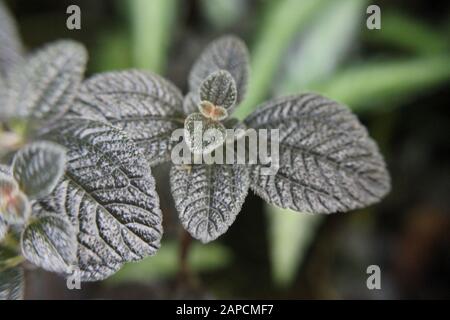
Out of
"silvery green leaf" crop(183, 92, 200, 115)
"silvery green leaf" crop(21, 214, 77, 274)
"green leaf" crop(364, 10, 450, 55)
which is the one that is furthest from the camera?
"green leaf" crop(364, 10, 450, 55)

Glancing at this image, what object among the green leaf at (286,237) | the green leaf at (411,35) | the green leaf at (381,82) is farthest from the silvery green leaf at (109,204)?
the green leaf at (411,35)

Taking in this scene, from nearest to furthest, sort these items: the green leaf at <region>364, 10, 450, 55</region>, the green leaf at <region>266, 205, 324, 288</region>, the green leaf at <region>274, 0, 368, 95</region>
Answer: the green leaf at <region>266, 205, 324, 288</region> → the green leaf at <region>274, 0, 368, 95</region> → the green leaf at <region>364, 10, 450, 55</region>

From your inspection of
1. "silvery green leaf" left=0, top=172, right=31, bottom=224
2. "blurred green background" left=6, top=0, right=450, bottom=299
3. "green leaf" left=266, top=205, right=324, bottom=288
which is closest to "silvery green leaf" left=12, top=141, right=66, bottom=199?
"silvery green leaf" left=0, top=172, right=31, bottom=224

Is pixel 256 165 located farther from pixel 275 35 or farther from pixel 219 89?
pixel 275 35

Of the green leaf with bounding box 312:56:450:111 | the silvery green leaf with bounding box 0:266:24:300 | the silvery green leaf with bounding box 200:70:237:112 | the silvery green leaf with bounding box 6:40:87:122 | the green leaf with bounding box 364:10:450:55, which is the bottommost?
the silvery green leaf with bounding box 0:266:24:300

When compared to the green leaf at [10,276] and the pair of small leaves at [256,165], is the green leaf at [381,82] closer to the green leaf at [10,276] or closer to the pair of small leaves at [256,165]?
the pair of small leaves at [256,165]

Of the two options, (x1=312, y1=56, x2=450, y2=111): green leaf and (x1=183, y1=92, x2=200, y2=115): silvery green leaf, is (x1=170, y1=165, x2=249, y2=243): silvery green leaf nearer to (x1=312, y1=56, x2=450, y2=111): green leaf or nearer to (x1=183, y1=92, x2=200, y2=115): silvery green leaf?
(x1=183, y1=92, x2=200, y2=115): silvery green leaf
